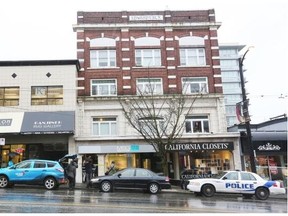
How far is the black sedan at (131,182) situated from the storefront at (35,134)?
256 inches

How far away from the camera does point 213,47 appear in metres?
28.4

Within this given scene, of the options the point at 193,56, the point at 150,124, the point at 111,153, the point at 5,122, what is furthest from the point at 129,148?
the point at 193,56

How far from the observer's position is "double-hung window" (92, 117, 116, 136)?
1039 inches

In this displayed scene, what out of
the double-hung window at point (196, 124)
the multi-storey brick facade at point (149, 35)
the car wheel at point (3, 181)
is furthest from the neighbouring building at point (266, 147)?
the car wheel at point (3, 181)

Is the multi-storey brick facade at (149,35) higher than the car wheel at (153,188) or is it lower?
higher

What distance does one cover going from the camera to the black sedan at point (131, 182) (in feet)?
59.5

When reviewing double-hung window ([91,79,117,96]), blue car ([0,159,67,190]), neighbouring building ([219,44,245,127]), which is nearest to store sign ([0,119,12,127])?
blue car ([0,159,67,190])

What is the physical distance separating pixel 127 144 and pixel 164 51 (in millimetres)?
8547

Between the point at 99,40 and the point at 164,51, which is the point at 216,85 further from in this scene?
the point at 99,40

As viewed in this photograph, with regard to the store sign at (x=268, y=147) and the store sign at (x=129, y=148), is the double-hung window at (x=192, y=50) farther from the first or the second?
the store sign at (x=129, y=148)

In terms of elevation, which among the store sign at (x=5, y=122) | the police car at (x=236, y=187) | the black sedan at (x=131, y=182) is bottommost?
the police car at (x=236, y=187)

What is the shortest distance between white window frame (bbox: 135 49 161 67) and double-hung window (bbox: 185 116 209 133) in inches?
209

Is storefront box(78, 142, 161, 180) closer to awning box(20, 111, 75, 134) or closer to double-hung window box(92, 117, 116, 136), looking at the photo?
double-hung window box(92, 117, 116, 136)

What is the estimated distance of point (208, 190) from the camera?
57.5 feet
